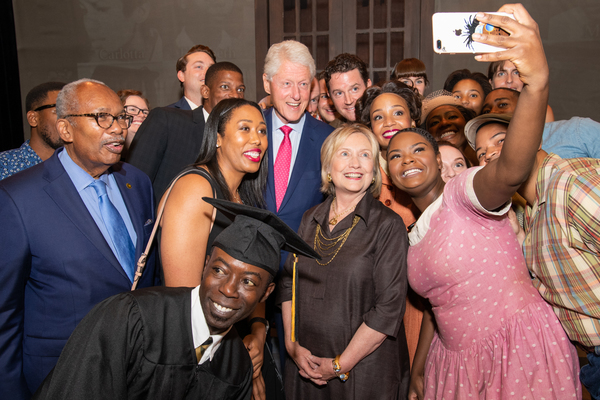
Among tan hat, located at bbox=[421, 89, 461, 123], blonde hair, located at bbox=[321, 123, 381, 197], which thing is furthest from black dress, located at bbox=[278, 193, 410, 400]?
tan hat, located at bbox=[421, 89, 461, 123]

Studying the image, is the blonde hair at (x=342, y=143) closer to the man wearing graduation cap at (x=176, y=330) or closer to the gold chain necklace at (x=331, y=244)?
the gold chain necklace at (x=331, y=244)

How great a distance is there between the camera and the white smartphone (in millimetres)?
1060

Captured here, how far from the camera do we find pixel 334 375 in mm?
1943

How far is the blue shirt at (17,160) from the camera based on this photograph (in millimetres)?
2515

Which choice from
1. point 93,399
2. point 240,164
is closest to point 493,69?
point 240,164

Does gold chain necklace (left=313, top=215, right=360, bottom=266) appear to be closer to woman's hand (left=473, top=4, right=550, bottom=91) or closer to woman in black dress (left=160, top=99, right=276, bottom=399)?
woman in black dress (left=160, top=99, right=276, bottom=399)

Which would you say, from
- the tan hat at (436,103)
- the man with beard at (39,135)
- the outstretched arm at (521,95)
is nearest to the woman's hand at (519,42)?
the outstretched arm at (521,95)

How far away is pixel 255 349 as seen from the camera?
2.01 m

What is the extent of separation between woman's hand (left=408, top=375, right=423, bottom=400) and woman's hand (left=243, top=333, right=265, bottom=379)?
2.57 feet

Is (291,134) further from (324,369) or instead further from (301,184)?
(324,369)

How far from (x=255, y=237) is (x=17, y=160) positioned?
80.3 inches

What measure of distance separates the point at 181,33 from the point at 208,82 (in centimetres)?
336

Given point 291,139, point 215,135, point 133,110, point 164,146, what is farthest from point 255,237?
point 133,110

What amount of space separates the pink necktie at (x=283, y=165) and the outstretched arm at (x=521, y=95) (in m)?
1.45
